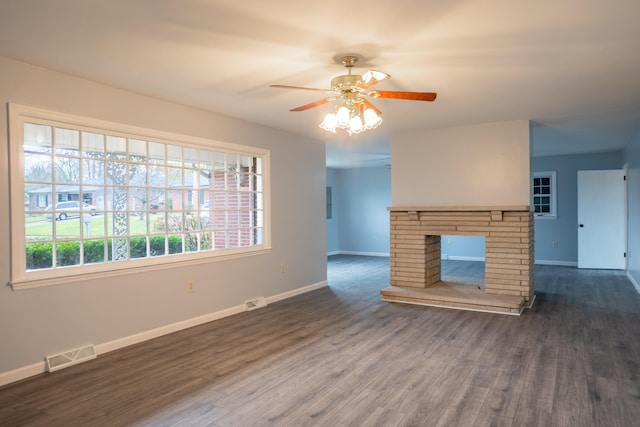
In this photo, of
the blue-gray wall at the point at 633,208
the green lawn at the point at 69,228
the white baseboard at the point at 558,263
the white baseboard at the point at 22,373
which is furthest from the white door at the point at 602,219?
the white baseboard at the point at 22,373

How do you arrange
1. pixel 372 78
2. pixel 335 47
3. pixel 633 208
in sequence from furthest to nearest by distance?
pixel 633 208, pixel 372 78, pixel 335 47

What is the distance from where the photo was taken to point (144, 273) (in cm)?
403

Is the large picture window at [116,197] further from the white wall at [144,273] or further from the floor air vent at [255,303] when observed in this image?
the floor air vent at [255,303]

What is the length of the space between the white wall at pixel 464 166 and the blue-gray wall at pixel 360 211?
14.9 feet

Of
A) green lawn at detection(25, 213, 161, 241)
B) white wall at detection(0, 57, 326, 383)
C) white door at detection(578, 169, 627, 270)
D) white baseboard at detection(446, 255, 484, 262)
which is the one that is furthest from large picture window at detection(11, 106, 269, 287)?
white door at detection(578, 169, 627, 270)

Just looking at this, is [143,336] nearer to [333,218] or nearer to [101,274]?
[101,274]

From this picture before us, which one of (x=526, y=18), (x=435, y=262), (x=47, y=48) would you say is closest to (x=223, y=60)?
(x=47, y=48)

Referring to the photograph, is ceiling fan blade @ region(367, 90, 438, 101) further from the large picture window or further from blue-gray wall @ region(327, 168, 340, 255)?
blue-gray wall @ region(327, 168, 340, 255)

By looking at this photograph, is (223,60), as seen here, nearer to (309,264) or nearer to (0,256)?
(0,256)

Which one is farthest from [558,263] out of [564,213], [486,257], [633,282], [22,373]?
[22,373]

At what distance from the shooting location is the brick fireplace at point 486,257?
16.9ft

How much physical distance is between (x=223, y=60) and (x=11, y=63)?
1.55 metres

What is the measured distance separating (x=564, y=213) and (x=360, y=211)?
182 inches

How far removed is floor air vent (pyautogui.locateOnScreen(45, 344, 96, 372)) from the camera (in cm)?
326
